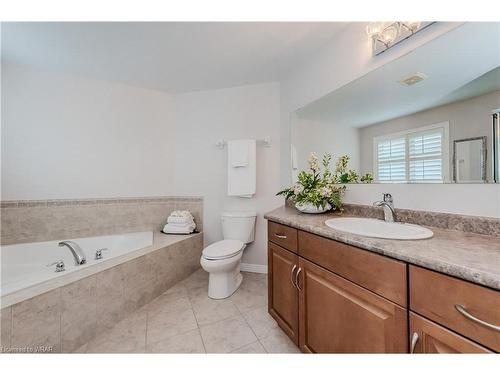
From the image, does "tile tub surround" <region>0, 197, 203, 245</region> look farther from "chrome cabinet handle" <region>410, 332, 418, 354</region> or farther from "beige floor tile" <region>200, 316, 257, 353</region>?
"chrome cabinet handle" <region>410, 332, 418, 354</region>

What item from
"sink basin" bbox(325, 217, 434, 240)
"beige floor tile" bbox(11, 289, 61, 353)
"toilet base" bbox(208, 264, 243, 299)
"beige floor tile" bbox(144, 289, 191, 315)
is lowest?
"beige floor tile" bbox(144, 289, 191, 315)

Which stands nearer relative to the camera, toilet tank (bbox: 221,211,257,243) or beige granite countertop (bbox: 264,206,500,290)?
beige granite countertop (bbox: 264,206,500,290)

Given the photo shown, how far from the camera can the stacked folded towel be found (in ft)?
7.72

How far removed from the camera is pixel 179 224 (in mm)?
2367

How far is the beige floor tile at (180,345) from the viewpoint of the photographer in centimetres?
122

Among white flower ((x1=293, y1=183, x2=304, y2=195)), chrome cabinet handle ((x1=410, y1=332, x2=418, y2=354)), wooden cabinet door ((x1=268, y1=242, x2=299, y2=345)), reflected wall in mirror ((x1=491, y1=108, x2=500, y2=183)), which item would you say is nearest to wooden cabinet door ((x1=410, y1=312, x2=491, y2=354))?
chrome cabinet handle ((x1=410, y1=332, x2=418, y2=354))

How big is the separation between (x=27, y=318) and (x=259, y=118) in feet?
7.75

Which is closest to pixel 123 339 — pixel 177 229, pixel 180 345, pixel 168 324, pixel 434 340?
pixel 168 324

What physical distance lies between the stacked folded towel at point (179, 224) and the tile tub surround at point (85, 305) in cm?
30

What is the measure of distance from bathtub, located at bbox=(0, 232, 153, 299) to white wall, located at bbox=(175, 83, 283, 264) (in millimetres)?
803

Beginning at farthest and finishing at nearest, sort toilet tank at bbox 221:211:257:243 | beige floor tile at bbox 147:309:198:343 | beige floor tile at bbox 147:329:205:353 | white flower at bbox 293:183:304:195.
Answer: toilet tank at bbox 221:211:257:243 < white flower at bbox 293:183:304:195 < beige floor tile at bbox 147:309:198:343 < beige floor tile at bbox 147:329:205:353

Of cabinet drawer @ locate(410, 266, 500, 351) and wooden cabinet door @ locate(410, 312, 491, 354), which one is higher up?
cabinet drawer @ locate(410, 266, 500, 351)

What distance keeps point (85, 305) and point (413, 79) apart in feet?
7.75
